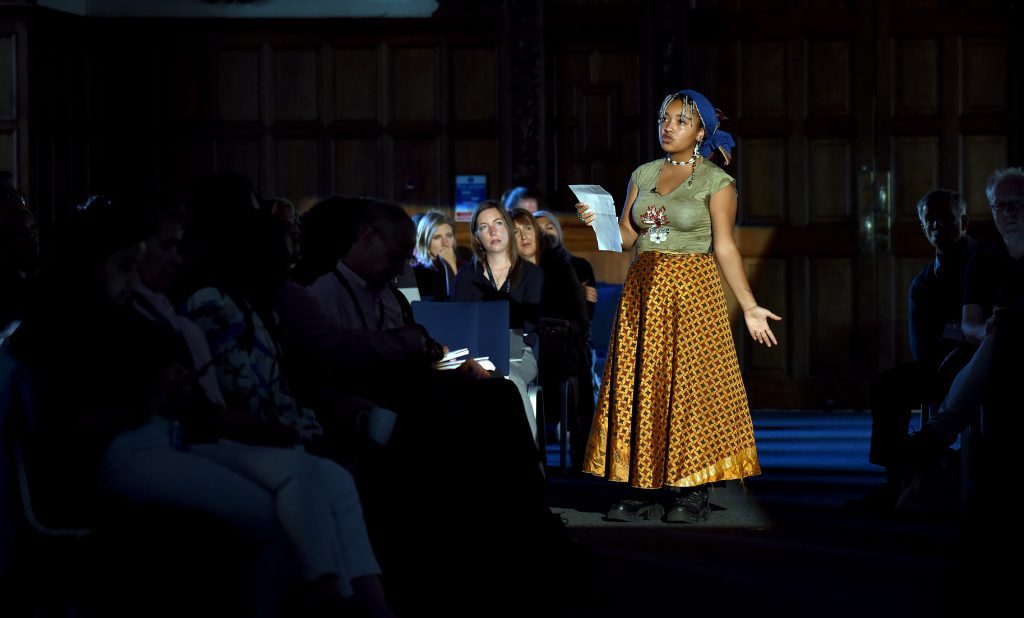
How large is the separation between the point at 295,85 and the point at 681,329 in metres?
4.96

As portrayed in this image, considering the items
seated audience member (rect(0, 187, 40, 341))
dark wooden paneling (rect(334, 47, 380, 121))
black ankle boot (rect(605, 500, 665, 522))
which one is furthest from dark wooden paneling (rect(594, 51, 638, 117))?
seated audience member (rect(0, 187, 40, 341))

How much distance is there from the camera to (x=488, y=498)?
3.05 metres

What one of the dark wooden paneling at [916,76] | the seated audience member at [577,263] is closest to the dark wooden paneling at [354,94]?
the seated audience member at [577,263]

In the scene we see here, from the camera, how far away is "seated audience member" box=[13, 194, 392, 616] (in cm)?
231

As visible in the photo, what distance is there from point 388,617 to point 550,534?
821 millimetres

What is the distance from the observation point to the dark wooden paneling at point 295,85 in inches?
345

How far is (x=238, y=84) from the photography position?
878cm

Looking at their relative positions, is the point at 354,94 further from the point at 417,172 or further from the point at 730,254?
the point at 730,254

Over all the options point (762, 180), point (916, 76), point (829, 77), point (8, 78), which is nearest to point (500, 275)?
point (762, 180)

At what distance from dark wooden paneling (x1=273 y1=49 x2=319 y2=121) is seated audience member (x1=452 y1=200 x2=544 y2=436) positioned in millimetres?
3284

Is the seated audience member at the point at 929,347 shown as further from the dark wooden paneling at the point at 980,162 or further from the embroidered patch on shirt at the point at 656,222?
the dark wooden paneling at the point at 980,162

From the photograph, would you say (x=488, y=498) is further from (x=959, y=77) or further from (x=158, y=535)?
(x=959, y=77)

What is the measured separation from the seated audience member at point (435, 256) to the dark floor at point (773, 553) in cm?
118

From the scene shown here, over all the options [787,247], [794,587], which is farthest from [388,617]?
[787,247]
